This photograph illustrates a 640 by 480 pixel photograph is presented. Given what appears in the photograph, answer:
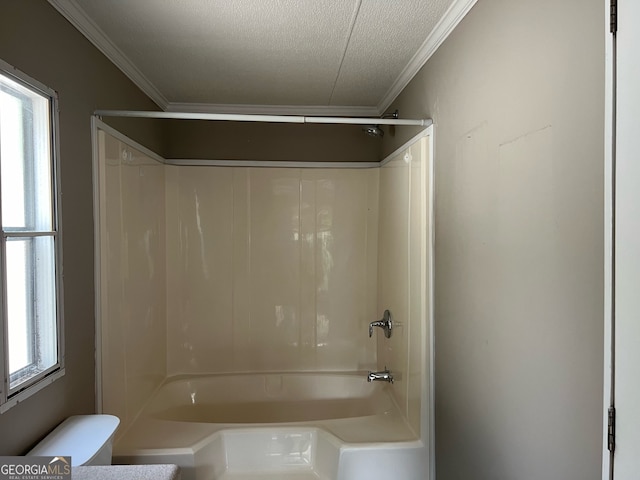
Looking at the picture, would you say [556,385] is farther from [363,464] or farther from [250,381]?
[250,381]

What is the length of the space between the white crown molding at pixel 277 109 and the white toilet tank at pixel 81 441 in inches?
80.0

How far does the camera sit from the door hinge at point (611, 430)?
899 mm

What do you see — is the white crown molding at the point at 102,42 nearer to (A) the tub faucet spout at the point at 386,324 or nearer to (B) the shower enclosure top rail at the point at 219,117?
(B) the shower enclosure top rail at the point at 219,117

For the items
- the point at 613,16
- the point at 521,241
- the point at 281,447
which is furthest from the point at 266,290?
the point at 613,16

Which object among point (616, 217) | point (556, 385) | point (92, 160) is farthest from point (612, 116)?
point (92, 160)

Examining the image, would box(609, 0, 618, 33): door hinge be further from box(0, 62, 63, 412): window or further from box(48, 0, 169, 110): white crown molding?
box(48, 0, 169, 110): white crown molding

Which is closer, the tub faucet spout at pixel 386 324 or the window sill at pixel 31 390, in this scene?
the window sill at pixel 31 390

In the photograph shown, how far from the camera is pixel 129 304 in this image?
2305mm

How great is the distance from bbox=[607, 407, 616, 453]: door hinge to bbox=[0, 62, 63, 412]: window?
5.01ft

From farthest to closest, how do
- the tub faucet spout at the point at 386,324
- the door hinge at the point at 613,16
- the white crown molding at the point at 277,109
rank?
the white crown molding at the point at 277,109 → the tub faucet spout at the point at 386,324 → the door hinge at the point at 613,16

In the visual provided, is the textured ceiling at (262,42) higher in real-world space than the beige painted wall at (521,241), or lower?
higher

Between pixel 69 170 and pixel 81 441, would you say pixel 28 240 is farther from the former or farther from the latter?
pixel 81 441

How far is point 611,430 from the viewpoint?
2.97ft

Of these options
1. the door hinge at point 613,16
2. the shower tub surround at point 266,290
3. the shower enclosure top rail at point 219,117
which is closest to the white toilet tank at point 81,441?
the shower tub surround at point 266,290
